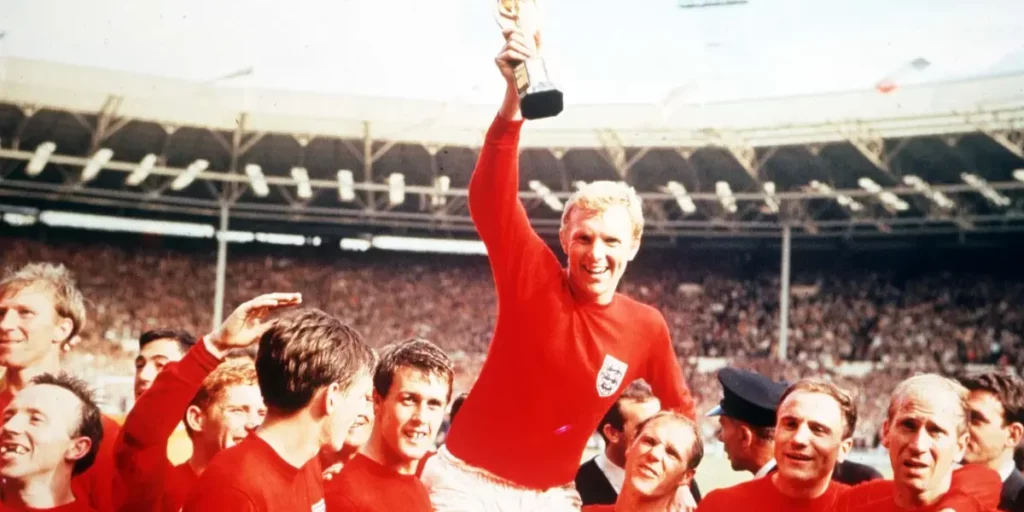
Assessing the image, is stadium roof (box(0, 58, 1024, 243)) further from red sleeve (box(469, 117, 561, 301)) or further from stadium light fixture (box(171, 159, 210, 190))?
red sleeve (box(469, 117, 561, 301))

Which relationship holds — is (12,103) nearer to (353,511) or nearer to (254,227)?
(254,227)

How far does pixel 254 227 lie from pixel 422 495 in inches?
448

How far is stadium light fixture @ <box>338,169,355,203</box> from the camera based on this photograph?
12.1 m

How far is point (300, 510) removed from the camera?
191 cm

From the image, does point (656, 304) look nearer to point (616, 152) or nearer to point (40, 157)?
point (616, 152)

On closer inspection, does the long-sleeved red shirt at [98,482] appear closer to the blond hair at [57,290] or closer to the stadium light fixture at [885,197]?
the blond hair at [57,290]

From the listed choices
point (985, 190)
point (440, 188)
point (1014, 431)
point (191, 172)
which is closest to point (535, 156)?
point (440, 188)

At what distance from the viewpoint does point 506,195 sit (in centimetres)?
219

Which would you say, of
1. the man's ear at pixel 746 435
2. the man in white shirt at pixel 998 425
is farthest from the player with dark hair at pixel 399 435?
the man in white shirt at pixel 998 425

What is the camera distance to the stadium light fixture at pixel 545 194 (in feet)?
39.4

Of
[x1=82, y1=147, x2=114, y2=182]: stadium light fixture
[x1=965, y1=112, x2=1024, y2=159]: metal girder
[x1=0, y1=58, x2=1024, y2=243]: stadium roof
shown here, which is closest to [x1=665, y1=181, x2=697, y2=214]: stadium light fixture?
[x1=0, y1=58, x2=1024, y2=243]: stadium roof

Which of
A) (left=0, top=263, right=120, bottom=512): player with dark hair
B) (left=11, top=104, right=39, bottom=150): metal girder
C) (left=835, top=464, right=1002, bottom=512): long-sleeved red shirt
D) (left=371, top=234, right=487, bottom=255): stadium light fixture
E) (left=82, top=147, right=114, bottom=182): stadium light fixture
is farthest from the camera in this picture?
(left=371, top=234, right=487, bottom=255): stadium light fixture

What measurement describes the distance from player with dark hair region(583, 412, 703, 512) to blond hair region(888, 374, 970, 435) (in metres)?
0.52

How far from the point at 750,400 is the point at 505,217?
1165 millimetres
